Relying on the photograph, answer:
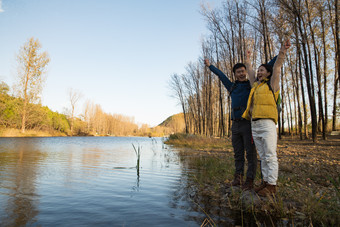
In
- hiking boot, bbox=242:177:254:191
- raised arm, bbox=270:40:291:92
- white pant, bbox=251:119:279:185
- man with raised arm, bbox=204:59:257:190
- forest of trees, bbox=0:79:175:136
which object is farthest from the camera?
forest of trees, bbox=0:79:175:136

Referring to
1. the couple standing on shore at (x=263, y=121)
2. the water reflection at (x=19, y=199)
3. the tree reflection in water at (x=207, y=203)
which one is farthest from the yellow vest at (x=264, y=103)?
the water reflection at (x=19, y=199)

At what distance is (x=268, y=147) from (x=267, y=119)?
15.4 inches

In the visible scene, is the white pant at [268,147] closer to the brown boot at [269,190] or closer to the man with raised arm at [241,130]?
the brown boot at [269,190]

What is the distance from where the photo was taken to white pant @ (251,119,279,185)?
109 inches

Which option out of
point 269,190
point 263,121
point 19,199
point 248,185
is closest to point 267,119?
point 263,121

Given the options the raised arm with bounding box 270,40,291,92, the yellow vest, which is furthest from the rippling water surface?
Result: the raised arm with bounding box 270,40,291,92

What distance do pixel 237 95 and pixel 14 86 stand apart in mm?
34429

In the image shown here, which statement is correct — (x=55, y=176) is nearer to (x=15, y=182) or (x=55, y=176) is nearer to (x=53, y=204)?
(x=15, y=182)

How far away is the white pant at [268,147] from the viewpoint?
2.76 meters

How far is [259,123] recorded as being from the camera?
2.88 metres

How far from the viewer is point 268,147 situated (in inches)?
108

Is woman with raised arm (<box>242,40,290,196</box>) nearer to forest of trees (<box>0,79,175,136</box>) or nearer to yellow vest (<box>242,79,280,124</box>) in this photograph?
yellow vest (<box>242,79,280,124</box>)

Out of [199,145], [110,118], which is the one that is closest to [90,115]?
[110,118]

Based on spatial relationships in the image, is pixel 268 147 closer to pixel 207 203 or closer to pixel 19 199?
pixel 207 203
